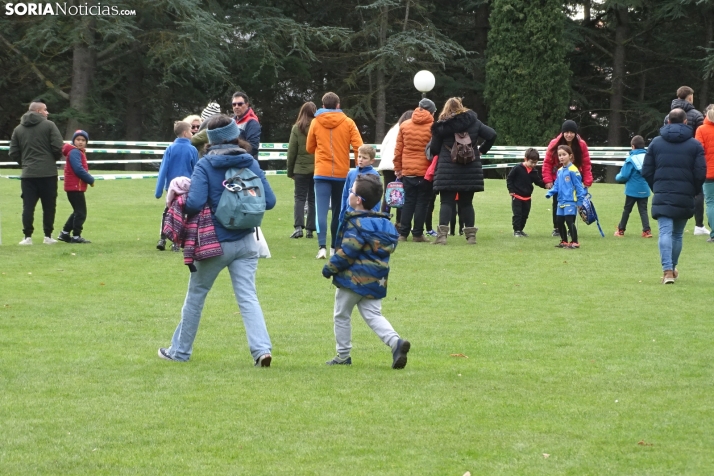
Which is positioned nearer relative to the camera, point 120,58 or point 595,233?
point 595,233

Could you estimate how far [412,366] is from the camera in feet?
25.2

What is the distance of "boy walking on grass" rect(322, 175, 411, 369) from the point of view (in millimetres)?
7316

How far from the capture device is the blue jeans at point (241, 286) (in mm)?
7535

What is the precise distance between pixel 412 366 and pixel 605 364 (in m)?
1.34

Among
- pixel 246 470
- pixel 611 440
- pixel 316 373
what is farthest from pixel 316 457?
pixel 316 373

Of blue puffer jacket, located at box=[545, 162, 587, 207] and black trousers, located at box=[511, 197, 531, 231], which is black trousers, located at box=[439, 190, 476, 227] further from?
black trousers, located at box=[511, 197, 531, 231]

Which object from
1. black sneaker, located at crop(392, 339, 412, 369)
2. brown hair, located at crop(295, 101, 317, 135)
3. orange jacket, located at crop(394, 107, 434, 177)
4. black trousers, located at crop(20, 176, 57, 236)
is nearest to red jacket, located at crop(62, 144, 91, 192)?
black trousers, located at crop(20, 176, 57, 236)

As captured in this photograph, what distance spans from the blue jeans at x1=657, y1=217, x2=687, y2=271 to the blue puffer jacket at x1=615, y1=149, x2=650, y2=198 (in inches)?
191

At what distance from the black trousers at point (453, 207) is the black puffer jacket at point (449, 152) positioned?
0.20m

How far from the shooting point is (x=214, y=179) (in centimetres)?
742

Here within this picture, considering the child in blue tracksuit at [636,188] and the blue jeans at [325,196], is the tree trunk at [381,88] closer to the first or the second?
the child in blue tracksuit at [636,188]

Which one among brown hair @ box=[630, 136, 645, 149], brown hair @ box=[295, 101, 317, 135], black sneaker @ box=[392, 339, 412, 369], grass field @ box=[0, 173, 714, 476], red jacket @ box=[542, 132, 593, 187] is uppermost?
brown hair @ box=[295, 101, 317, 135]

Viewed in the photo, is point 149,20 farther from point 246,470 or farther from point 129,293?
point 246,470

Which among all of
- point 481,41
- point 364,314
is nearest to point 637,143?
point 364,314
